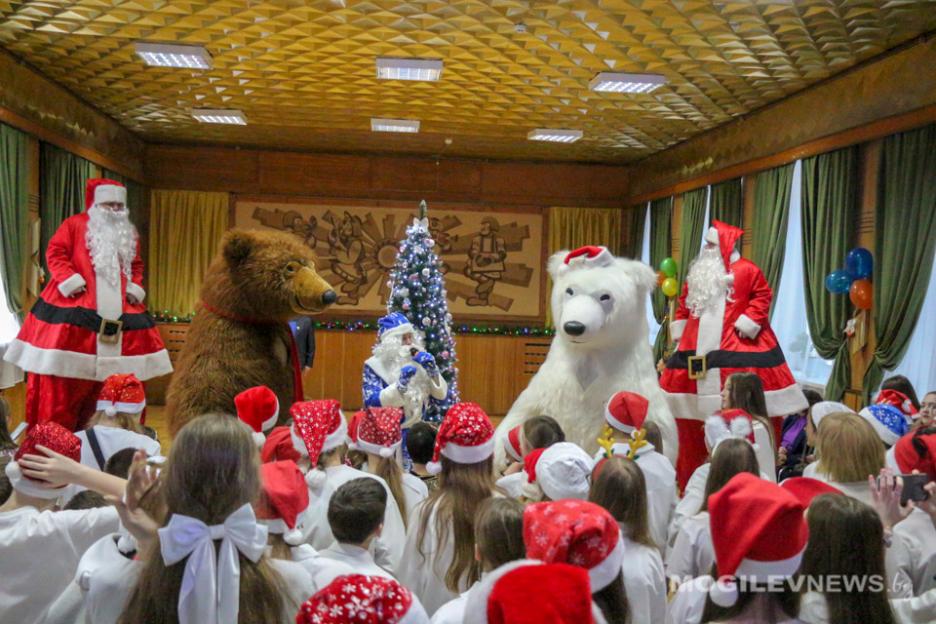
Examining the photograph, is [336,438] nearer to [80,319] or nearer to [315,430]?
[315,430]

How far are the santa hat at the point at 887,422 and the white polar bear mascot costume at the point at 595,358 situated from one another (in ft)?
2.67

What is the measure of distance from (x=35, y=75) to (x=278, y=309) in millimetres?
4127

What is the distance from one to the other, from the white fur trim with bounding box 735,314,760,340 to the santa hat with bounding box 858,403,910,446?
3.56 feet

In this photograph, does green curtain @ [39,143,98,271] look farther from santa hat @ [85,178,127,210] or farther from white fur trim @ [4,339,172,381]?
white fur trim @ [4,339,172,381]

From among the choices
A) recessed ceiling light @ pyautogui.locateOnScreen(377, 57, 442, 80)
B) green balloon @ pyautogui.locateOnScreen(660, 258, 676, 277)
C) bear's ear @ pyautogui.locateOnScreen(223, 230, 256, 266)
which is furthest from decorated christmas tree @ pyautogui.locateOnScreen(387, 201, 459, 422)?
green balloon @ pyautogui.locateOnScreen(660, 258, 676, 277)

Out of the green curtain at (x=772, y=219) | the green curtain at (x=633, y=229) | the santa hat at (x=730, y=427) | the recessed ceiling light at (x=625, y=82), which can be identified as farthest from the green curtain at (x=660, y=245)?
the santa hat at (x=730, y=427)

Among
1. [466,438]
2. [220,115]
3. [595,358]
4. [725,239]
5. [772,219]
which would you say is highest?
[220,115]

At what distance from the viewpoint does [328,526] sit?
7.57 feet

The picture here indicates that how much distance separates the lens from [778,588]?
1.55m

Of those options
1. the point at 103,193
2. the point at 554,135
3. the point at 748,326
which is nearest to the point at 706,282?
the point at 748,326

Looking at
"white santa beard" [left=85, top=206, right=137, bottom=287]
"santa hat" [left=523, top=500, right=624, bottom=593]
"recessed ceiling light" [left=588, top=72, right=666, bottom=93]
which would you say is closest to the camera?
"santa hat" [left=523, top=500, right=624, bottom=593]

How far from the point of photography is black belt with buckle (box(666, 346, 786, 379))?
444 centimetres

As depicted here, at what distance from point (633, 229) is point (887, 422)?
6.41 meters

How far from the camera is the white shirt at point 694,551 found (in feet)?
7.21
